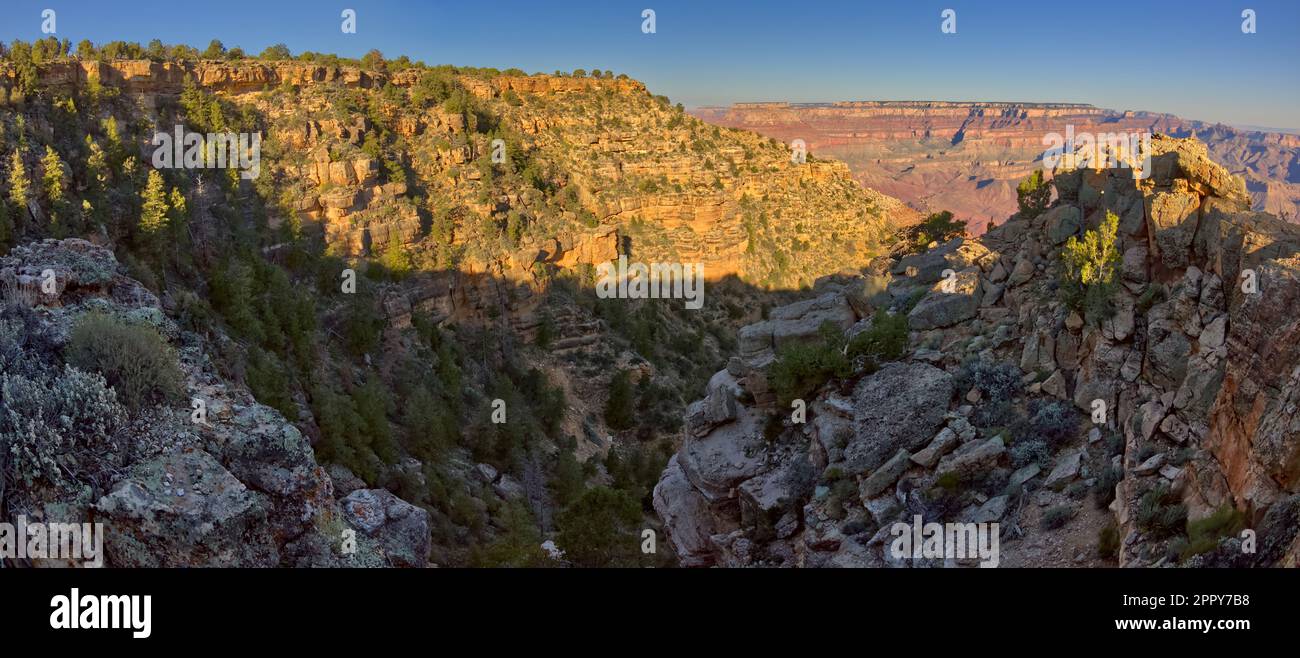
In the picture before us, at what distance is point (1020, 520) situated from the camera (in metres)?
12.7

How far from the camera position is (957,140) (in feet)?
578

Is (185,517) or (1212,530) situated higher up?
(185,517)

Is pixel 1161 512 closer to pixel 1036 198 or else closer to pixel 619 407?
pixel 1036 198

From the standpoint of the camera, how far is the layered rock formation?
383 inches

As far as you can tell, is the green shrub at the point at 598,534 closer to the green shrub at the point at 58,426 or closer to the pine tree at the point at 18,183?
the green shrub at the point at 58,426

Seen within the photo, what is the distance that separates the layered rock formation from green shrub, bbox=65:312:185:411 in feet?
34.7

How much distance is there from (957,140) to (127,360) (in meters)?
186

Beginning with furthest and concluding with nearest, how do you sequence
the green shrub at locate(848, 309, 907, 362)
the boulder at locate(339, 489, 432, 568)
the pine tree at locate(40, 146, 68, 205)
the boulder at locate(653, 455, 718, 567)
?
the pine tree at locate(40, 146, 68, 205), the boulder at locate(653, 455, 718, 567), the green shrub at locate(848, 309, 907, 362), the boulder at locate(339, 489, 432, 568)

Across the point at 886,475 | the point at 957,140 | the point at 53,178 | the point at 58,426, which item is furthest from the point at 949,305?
the point at 957,140

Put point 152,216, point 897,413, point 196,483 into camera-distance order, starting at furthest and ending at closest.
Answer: point 152,216, point 897,413, point 196,483

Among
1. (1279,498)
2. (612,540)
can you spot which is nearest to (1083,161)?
(1279,498)

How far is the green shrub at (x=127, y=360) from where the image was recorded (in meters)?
9.98

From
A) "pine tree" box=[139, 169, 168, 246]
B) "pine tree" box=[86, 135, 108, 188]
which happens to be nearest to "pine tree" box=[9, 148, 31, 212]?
"pine tree" box=[86, 135, 108, 188]

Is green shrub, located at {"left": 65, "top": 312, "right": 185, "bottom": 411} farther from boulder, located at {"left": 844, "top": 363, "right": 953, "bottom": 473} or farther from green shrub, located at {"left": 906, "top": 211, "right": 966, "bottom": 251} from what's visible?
green shrub, located at {"left": 906, "top": 211, "right": 966, "bottom": 251}
